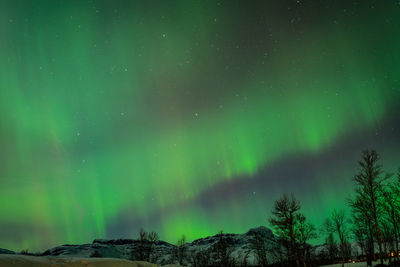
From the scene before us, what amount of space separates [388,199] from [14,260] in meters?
33.7

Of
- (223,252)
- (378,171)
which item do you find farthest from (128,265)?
(223,252)


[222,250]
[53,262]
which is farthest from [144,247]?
[53,262]

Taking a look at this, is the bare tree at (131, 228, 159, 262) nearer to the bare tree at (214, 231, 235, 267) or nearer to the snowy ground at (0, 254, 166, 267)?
the bare tree at (214, 231, 235, 267)

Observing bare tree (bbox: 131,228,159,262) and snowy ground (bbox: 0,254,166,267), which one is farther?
bare tree (bbox: 131,228,159,262)

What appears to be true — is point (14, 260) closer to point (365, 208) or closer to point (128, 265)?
point (128, 265)

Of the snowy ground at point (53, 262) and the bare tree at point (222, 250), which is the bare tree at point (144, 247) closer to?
the bare tree at point (222, 250)

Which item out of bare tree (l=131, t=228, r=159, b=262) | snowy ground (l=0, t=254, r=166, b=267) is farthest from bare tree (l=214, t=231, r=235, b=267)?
snowy ground (l=0, t=254, r=166, b=267)

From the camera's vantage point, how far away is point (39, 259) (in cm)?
816

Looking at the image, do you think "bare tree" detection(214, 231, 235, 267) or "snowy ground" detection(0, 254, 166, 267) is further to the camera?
"bare tree" detection(214, 231, 235, 267)

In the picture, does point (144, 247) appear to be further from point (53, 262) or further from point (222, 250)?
point (53, 262)

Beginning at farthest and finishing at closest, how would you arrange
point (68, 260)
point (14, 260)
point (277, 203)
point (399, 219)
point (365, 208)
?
point (277, 203)
point (399, 219)
point (365, 208)
point (68, 260)
point (14, 260)

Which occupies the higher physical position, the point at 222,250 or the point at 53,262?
the point at 53,262

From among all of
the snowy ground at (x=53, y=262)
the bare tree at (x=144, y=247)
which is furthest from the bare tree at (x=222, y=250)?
the snowy ground at (x=53, y=262)

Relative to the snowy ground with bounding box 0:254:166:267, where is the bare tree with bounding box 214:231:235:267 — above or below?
below
